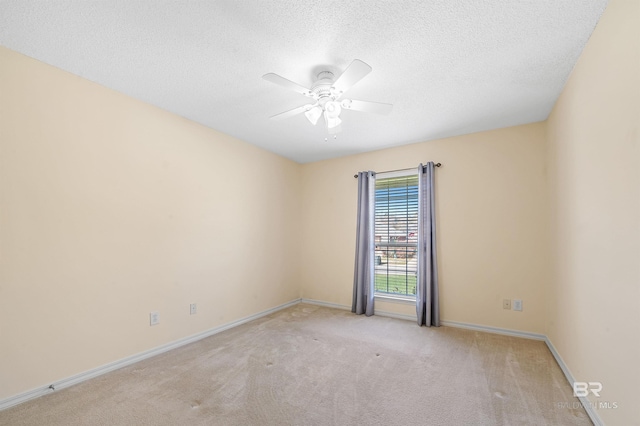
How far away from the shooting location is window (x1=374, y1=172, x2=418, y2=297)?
4.05 meters

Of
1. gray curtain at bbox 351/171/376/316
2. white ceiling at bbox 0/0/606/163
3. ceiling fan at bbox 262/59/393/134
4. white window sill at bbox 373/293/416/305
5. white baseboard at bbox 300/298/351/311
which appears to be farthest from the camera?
white baseboard at bbox 300/298/351/311

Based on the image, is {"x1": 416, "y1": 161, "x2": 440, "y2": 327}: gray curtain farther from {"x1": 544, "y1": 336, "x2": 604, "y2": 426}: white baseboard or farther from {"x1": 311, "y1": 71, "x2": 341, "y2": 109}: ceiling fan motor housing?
{"x1": 311, "y1": 71, "x2": 341, "y2": 109}: ceiling fan motor housing

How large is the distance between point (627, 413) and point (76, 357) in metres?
3.63

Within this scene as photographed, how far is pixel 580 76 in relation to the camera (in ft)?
6.75

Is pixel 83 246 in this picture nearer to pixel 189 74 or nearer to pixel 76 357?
pixel 76 357

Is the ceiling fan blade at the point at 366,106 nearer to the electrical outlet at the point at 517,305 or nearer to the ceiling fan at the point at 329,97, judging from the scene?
the ceiling fan at the point at 329,97

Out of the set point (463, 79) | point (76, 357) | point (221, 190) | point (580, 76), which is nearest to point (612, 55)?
point (580, 76)

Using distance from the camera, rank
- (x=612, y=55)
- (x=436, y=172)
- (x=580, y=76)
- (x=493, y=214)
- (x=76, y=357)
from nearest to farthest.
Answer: (x=612, y=55) → (x=580, y=76) → (x=76, y=357) → (x=493, y=214) → (x=436, y=172)

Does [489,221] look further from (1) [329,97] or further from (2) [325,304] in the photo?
(2) [325,304]

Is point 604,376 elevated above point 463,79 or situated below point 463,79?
below

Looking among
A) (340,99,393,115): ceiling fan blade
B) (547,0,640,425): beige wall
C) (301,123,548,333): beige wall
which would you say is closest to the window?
(301,123,548,333): beige wall

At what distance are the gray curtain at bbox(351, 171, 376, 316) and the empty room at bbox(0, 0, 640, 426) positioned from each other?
33 cm
